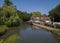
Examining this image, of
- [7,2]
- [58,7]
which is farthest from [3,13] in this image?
[58,7]

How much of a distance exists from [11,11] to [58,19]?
2458cm

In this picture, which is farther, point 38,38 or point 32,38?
point 38,38

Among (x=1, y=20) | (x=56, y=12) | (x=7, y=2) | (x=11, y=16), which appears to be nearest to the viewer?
(x=1, y=20)

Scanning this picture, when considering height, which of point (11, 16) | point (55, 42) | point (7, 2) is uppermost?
point (7, 2)

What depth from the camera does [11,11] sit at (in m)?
51.3

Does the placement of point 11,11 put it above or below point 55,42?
above

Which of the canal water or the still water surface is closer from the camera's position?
the canal water

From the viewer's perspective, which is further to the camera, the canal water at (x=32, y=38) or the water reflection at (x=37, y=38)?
the water reflection at (x=37, y=38)

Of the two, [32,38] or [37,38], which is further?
[37,38]

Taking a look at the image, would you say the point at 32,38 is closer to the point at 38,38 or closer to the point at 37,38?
the point at 37,38

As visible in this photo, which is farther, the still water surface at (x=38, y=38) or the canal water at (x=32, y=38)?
the still water surface at (x=38, y=38)

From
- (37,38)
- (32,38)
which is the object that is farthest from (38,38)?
(32,38)

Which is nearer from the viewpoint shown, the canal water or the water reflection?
the canal water

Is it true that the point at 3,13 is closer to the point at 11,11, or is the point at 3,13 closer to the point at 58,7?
the point at 11,11
